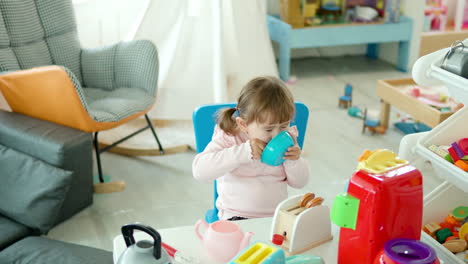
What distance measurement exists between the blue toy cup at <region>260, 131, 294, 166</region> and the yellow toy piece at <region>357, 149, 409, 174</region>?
21 centimetres

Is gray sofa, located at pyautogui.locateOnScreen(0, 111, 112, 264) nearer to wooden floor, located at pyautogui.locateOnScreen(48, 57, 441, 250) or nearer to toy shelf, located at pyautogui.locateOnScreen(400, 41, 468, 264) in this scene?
wooden floor, located at pyautogui.locateOnScreen(48, 57, 441, 250)

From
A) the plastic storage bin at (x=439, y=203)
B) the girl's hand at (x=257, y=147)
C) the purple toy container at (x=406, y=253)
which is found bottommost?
the plastic storage bin at (x=439, y=203)

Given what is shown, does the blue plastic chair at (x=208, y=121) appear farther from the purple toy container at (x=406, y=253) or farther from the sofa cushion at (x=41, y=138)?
the sofa cushion at (x=41, y=138)

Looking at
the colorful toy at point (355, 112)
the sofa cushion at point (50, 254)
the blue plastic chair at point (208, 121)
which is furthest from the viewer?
the colorful toy at point (355, 112)

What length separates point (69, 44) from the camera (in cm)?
287

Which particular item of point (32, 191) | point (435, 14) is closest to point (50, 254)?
point (32, 191)

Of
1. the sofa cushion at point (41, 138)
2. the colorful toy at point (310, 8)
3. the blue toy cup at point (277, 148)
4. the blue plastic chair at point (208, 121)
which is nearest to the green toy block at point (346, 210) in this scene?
the blue toy cup at point (277, 148)

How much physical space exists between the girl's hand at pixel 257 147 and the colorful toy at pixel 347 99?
238 centimetres

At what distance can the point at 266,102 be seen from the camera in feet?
4.34

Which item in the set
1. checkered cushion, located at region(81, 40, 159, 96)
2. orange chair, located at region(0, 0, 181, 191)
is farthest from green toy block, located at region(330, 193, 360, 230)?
checkered cushion, located at region(81, 40, 159, 96)

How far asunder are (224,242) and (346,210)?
0.80 ft

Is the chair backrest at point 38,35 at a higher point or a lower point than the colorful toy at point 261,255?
higher

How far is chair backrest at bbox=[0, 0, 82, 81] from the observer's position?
8.41ft

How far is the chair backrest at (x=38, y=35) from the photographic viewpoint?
2.56 m
